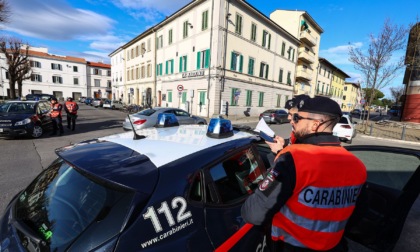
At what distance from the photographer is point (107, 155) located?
153cm

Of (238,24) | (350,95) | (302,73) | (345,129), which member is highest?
(238,24)

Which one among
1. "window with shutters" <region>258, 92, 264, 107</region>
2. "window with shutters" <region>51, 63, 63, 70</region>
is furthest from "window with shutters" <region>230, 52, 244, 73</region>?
"window with shutters" <region>51, 63, 63, 70</region>

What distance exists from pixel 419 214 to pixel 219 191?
4.38 m

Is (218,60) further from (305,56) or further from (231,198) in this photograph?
(231,198)

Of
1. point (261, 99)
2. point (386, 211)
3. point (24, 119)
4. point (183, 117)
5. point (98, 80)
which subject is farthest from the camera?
point (98, 80)

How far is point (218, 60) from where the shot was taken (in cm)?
2053

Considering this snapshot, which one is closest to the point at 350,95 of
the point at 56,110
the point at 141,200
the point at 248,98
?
the point at 248,98

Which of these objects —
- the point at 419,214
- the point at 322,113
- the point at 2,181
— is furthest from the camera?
the point at 2,181

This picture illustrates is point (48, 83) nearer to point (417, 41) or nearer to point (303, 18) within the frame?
point (303, 18)


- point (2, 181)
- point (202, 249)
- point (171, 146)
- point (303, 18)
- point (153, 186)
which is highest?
point (303, 18)

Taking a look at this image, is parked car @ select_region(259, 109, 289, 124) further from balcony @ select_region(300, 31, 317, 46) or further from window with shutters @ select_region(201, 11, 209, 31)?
balcony @ select_region(300, 31, 317, 46)

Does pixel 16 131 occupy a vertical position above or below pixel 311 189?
below

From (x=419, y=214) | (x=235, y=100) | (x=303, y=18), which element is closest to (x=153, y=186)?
(x=419, y=214)

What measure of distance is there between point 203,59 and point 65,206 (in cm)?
2189
